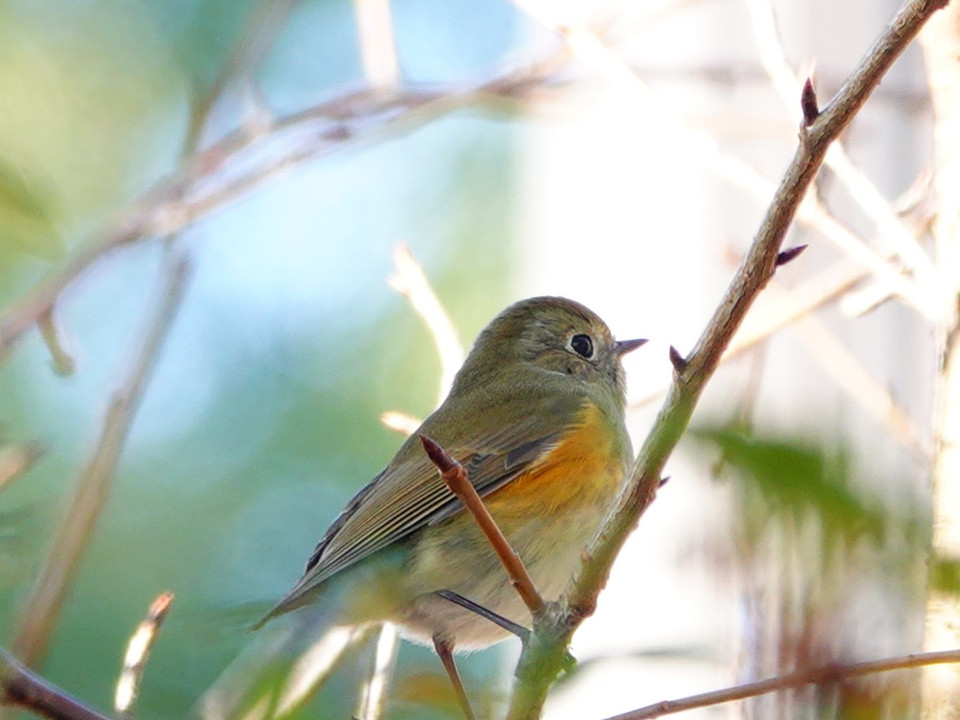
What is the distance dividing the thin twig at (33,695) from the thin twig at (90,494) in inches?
1.1

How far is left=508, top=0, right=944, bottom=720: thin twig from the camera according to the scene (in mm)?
1265

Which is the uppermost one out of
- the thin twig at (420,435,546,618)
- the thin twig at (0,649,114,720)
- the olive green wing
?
the olive green wing

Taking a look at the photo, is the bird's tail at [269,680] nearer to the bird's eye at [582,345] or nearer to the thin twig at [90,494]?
the thin twig at [90,494]

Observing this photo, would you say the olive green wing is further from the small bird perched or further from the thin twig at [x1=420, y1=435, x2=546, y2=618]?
the thin twig at [x1=420, y1=435, x2=546, y2=618]

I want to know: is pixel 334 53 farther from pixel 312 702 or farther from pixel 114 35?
pixel 312 702

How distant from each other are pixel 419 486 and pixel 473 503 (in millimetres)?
1390

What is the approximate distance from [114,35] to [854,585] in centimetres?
340

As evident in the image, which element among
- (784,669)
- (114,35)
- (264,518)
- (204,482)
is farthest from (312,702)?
(204,482)

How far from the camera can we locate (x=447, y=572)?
2.65 metres

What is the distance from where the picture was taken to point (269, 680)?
0.97 m

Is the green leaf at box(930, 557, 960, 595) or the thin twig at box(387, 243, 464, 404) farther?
the thin twig at box(387, 243, 464, 404)

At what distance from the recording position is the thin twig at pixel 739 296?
4.15 ft

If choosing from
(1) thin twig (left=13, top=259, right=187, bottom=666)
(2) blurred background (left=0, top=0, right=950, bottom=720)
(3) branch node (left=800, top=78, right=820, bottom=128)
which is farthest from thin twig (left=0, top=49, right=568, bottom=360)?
(3) branch node (left=800, top=78, right=820, bottom=128)

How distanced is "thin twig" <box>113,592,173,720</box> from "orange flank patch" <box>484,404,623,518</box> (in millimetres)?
1321
